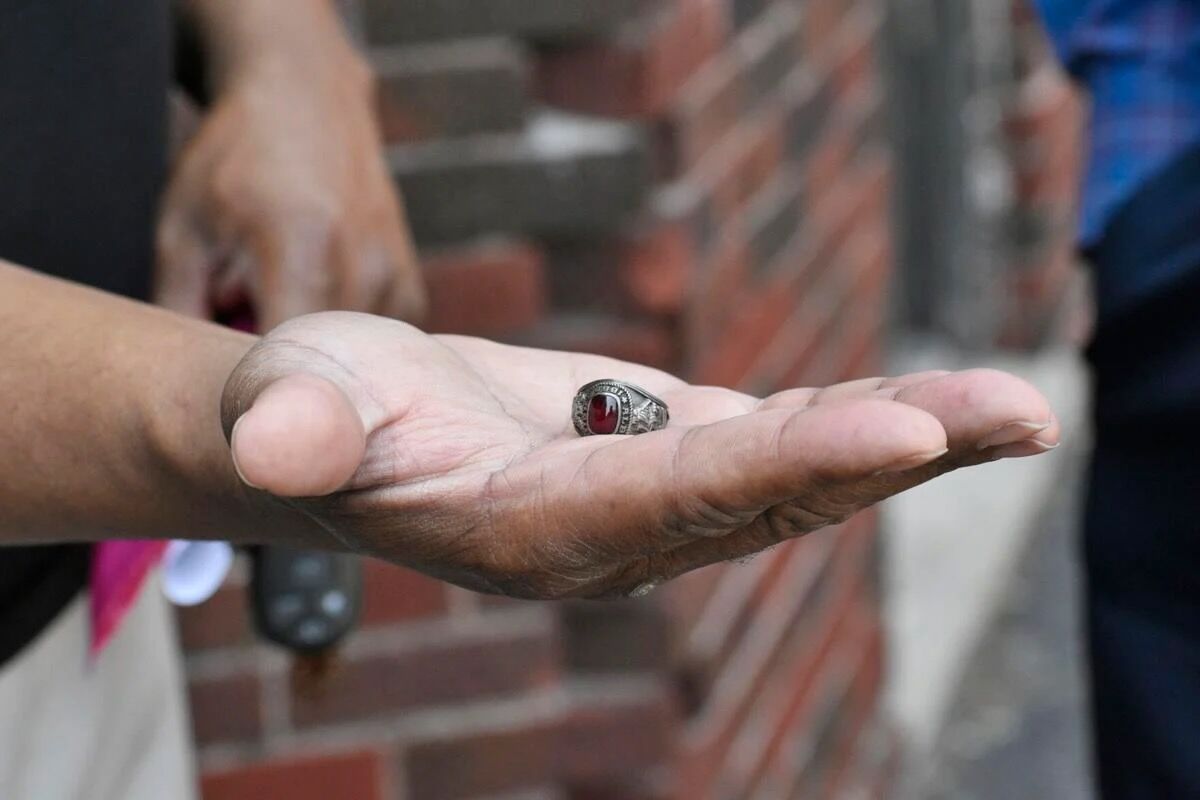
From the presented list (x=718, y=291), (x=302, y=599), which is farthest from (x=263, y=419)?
(x=718, y=291)

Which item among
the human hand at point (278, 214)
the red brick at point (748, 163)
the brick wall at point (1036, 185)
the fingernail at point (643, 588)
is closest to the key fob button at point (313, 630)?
the human hand at point (278, 214)

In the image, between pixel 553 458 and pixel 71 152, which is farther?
pixel 71 152

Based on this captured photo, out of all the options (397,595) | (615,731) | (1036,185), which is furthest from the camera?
(1036,185)

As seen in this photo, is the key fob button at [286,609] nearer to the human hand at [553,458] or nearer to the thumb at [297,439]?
the human hand at [553,458]

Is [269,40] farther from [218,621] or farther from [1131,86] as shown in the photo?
[1131,86]

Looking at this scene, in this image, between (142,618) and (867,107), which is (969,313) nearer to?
(867,107)

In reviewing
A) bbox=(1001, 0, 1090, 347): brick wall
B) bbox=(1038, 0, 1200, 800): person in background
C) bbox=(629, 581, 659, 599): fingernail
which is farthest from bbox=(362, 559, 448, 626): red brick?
bbox=(1001, 0, 1090, 347): brick wall
